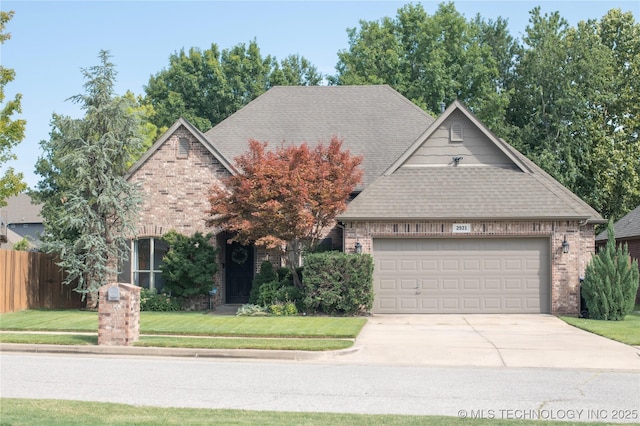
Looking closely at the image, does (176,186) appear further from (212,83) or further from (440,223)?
(212,83)

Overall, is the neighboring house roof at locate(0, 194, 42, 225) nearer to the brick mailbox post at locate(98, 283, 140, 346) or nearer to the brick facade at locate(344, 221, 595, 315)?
the brick facade at locate(344, 221, 595, 315)

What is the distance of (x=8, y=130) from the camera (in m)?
25.3

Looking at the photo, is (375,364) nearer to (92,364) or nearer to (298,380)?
(298,380)

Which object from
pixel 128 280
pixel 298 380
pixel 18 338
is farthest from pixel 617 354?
pixel 128 280

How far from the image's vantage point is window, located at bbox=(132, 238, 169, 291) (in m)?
25.2

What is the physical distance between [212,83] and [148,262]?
26767 mm

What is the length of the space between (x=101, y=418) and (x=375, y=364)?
21.7 feet

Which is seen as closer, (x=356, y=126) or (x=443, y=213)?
(x=443, y=213)

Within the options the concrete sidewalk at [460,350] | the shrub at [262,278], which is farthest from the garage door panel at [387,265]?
the concrete sidewalk at [460,350]

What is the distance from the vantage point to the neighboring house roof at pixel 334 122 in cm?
2859

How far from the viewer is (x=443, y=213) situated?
22781 mm

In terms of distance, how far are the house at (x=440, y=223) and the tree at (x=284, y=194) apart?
104 cm

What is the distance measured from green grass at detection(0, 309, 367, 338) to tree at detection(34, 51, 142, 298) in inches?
92.3

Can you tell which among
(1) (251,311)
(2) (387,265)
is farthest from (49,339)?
(2) (387,265)
